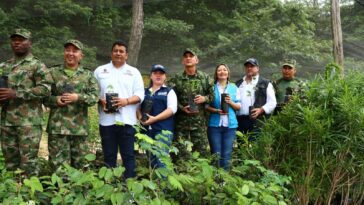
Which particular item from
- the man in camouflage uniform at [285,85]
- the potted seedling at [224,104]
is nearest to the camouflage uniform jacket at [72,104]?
the potted seedling at [224,104]

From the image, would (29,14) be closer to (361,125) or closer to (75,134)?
(75,134)

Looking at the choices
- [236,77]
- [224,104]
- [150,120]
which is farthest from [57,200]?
[236,77]

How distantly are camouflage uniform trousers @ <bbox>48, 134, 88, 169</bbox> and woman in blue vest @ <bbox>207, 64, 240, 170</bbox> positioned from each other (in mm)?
1315

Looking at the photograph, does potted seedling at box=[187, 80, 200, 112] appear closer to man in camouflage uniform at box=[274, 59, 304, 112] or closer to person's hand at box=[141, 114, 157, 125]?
person's hand at box=[141, 114, 157, 125]

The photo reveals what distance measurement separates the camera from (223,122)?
419cm

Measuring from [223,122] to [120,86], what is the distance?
44.3 inches

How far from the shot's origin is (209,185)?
2314 millimetres

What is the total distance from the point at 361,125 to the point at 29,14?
821 cm

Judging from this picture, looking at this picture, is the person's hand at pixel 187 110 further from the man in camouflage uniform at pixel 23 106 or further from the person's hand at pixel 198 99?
the man in camouflage uniform at pixel 23 106

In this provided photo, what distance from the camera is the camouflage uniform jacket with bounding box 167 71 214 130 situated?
13.5 feet

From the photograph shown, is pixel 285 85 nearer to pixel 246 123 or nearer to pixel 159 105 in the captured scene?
pixel 246 123

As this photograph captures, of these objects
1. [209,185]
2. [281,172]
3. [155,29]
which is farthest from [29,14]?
[209,185]

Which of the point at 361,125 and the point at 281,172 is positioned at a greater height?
the point at 361,125

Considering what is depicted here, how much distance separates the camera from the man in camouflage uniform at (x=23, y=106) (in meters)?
3.37
